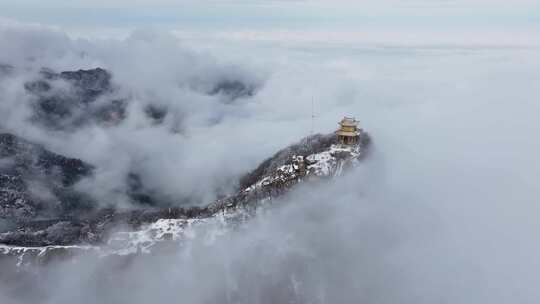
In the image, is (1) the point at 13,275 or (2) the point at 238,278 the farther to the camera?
(1) the point at 13,275

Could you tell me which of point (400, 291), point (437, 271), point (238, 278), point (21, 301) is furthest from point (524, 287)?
point (21, 301)

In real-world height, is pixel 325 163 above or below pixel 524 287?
above

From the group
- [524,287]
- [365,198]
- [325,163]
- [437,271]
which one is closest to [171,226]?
[325,163]

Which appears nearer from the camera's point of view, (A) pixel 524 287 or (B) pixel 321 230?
(A) pixel 524 287

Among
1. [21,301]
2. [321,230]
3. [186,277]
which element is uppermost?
[321,230]

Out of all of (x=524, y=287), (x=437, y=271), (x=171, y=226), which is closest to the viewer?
(x=524, y=287)

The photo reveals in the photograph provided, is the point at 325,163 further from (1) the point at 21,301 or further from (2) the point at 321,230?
(1) the point at 21,301

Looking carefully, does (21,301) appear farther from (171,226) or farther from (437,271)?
(437,271)

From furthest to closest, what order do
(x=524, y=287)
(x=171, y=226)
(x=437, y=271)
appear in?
(x=171, y=226)
(x=437, y=271)
(x=524, y=287)

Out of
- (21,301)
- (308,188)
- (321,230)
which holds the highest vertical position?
(308,188)
